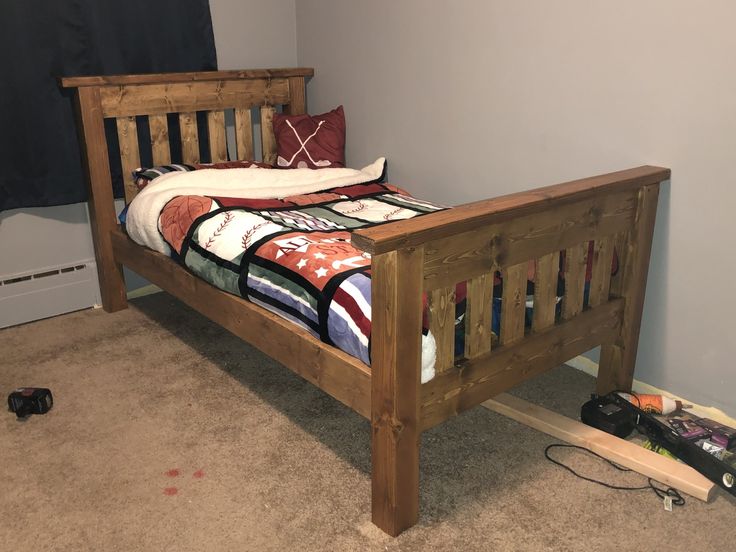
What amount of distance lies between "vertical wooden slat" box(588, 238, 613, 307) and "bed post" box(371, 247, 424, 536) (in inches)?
30.3

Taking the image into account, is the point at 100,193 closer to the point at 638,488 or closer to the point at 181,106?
the point at 181,106

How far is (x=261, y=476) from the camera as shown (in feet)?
6.29

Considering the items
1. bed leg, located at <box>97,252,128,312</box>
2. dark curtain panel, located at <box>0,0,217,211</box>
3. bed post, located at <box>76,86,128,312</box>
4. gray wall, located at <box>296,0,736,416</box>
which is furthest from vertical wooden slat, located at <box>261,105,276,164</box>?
bed leg, located at <box>97,252,128,312</box>

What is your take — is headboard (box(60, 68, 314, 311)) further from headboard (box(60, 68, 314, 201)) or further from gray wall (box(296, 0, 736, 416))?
gray wall (box(296, 0, 736, 416))

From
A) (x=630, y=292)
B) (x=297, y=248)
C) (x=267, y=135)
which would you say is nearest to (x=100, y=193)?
(x=267, y=135)

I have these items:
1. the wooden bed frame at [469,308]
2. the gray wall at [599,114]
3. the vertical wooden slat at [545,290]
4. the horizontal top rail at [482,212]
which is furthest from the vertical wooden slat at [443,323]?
the gray wall at [599,114]

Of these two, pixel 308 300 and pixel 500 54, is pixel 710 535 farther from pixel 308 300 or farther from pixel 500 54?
pixel 500 54

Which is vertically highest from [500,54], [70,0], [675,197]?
[70,0]

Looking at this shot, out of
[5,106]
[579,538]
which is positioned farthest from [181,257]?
[579,538]

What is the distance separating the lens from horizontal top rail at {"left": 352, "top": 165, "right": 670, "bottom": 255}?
1.43 m

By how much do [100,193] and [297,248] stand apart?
4.28 feet

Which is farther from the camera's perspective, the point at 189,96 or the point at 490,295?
the point at 189,96

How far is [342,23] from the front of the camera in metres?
3.15

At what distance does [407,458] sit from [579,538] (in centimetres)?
46
